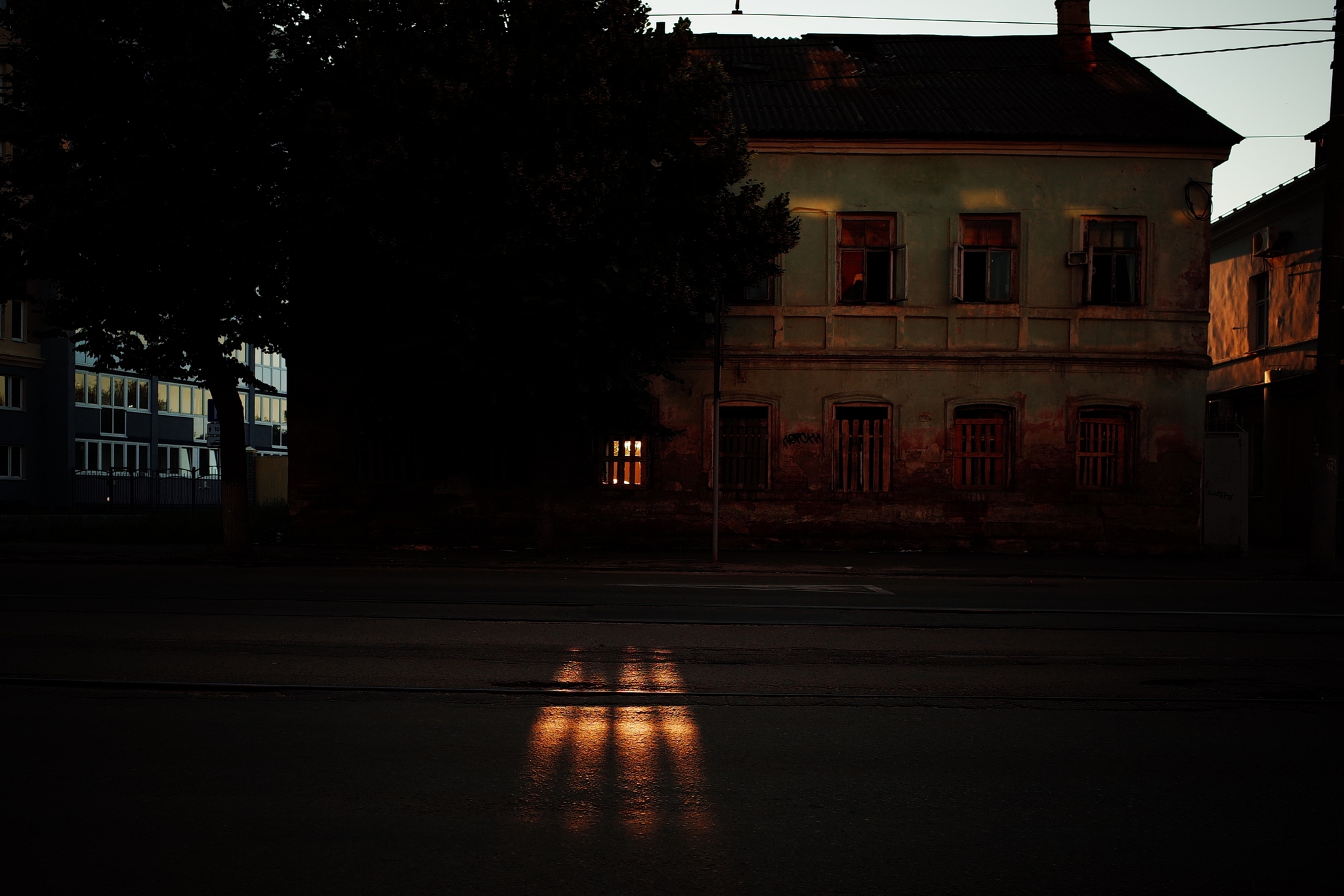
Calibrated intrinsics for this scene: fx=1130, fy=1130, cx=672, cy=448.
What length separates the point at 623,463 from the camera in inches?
837

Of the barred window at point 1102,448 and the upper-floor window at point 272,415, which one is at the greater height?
the upper-floor window at point 272,415

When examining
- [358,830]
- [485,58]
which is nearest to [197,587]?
[485,58]

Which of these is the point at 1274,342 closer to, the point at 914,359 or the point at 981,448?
the point at 981,448

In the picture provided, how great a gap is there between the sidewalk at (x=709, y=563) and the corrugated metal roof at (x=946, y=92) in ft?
25.9

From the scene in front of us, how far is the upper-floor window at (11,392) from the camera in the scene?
128 feet

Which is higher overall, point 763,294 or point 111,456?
point 763,294

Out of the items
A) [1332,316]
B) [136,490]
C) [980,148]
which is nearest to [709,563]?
[980,148]

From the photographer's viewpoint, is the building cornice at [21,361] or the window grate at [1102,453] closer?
the window grate at [1102,453]

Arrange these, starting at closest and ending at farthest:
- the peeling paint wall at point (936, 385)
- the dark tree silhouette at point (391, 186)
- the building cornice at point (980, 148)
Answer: the dark tree silhouette at point (391, 186) → the peeling paint wall at point (936, 385) → the building cornice at point (980, 148)

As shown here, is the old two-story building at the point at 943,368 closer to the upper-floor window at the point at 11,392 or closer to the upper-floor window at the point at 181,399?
the upper-floor window at the point at 11,392

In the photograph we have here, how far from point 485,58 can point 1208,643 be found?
12.0 meters

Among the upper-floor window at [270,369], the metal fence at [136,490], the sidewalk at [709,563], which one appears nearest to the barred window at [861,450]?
the sidewalk at [709,563]

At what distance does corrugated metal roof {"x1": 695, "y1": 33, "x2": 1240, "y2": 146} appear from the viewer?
837 inches

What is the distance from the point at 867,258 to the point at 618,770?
690 inches
